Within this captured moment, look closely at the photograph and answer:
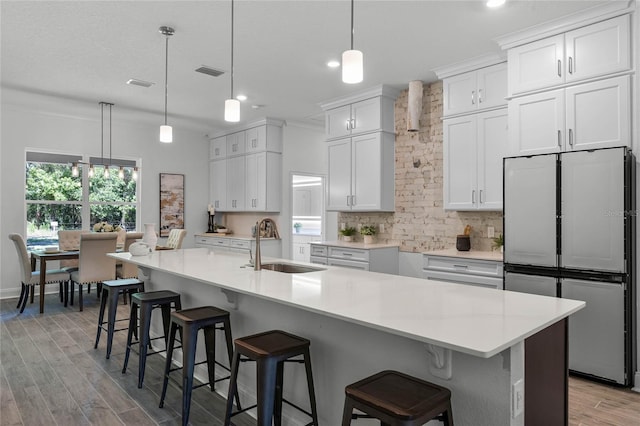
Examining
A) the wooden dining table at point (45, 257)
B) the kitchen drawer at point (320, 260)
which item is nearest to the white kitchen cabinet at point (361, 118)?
the kitchen drawer at point (320, 260)

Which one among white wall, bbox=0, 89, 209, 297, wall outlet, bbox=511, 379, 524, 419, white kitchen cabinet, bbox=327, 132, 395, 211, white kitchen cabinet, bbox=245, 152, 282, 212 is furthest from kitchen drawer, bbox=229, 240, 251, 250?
wall outlet, bbox=511, 379, 524, 419

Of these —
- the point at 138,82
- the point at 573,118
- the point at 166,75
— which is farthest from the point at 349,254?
the point at 138,82

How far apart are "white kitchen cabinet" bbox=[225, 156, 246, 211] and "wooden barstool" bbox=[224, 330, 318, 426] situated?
5.26 metres

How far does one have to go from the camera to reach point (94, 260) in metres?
5.48

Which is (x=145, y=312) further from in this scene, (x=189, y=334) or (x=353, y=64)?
(x=353, y=64)

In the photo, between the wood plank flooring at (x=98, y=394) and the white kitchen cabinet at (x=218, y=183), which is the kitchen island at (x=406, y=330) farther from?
the white kitchen cabinet at (x=218, y=183)

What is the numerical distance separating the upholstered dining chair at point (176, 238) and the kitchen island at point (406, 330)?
12.5ft

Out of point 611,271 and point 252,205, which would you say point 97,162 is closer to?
point 252,205

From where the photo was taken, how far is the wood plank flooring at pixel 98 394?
8.52 feet

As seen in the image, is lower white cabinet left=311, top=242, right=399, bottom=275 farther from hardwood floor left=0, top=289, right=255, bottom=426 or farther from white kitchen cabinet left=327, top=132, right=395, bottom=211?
hardwood floor left=0, top=289, right=255, bottom=426

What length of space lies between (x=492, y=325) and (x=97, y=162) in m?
7.05

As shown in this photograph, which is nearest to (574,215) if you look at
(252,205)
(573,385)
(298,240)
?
(573,385)

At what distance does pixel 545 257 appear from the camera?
334 cm

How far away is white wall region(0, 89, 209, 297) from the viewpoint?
6.14 metres
